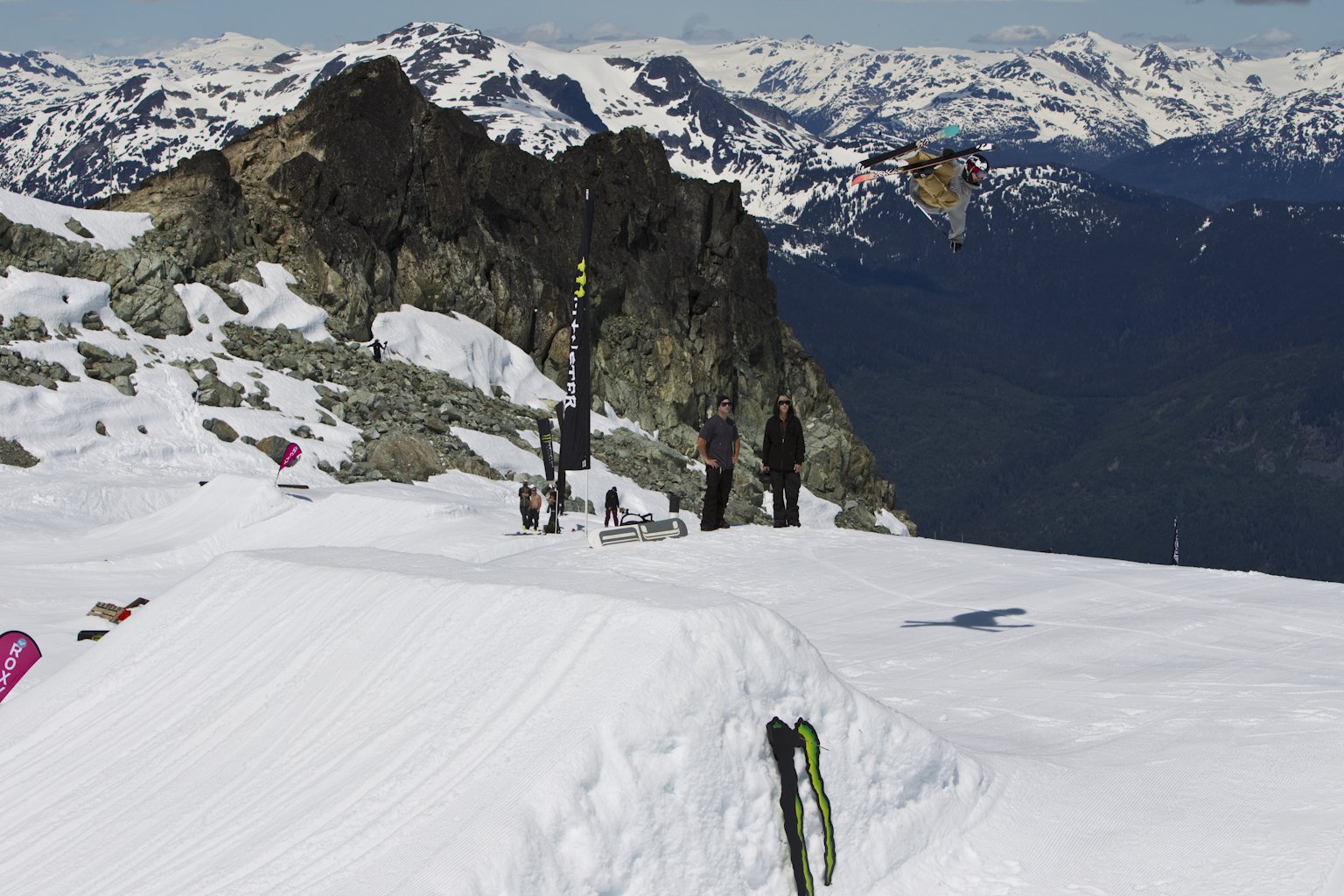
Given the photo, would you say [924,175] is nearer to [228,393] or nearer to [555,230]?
[228,393]

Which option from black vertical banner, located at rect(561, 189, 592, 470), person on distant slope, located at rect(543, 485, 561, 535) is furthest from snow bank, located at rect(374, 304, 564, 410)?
person on distant slope, located at rect(543, 485, 561, 535)

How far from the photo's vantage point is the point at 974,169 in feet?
70.3

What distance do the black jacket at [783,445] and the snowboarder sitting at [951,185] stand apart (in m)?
5.02

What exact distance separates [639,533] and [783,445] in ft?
7.48

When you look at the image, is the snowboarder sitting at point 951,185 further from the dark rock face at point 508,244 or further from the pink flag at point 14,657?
the dark rock face at point 508,244

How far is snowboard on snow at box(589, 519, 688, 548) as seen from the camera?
57.4ft

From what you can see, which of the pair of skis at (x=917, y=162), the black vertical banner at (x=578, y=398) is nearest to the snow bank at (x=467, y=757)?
the black vertical banner at (x=578, y=398)

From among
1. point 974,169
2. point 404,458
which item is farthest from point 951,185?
point 404,458

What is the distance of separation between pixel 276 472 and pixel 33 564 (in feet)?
52.9

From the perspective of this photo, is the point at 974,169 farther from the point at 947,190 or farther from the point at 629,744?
the point at 629,744

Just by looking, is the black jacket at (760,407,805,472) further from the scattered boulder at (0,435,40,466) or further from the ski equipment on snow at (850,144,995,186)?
the scattered boulder at (0,435,40,466)

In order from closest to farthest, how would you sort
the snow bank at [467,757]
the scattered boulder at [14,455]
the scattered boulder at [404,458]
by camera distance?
the snow bank at [467,757], the scattered boulder at [14,455], the scattered boulder at [404,458]

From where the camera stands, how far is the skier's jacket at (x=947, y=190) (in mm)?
21562

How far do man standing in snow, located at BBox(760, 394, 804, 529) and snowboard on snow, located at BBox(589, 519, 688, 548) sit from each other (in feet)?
4.80
